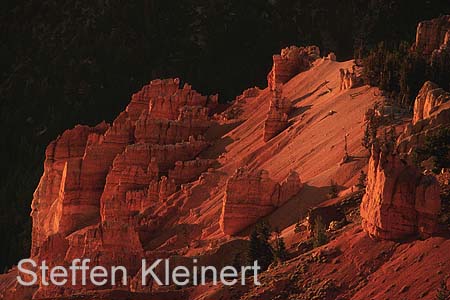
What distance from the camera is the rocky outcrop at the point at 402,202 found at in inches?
1571

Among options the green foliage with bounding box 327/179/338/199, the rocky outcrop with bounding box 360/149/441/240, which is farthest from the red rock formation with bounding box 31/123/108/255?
the rocky outcrop with bounding box 360/149/441/240

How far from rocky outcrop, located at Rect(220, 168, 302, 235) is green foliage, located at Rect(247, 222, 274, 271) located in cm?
695

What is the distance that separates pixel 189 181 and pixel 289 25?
83.2 meters

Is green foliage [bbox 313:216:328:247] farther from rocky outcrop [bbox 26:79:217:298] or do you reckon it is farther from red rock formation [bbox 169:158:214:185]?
red rock formation [bbox 169:158:214:185]

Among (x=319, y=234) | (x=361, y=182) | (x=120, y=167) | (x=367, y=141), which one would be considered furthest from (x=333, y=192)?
(x=120, y=167)

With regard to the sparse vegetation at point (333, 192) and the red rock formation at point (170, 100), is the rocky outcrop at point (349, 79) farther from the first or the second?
the sparse vegetation at point (333, 192)

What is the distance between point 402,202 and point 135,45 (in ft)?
378

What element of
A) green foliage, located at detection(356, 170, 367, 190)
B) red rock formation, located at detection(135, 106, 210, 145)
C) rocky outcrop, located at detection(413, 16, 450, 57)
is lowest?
green foliage, located at detection(356, 170, 367, 190)

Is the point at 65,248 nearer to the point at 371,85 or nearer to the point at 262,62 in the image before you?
the point at 371,85

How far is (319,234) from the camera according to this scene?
144ft

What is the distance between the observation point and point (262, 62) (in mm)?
141125

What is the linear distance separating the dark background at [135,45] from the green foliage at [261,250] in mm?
80523

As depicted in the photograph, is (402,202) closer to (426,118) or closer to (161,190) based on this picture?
(426,118)

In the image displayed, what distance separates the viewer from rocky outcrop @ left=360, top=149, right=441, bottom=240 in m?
39.9
